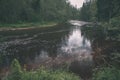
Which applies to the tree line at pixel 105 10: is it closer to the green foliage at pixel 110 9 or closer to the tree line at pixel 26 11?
the green foliage at pixel 110 9

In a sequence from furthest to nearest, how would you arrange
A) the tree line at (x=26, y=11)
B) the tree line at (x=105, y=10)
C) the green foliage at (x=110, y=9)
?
the tree line at (x=26, y=11), the tree line at (x=105, y=10), the green foliage at (x=110, y=9)

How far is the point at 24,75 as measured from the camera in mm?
10344

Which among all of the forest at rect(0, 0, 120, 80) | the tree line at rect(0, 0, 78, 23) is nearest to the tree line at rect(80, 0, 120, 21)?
the forest at rect(0, 0, 120, 80)

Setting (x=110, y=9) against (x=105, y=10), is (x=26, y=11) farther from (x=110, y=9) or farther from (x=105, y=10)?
(x=110, y=9)

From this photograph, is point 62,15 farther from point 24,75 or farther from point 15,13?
point 24,75

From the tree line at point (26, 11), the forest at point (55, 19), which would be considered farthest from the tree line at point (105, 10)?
the tree line at point (26, 11)

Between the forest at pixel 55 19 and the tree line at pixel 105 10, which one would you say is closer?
the forest at pixel 55 19

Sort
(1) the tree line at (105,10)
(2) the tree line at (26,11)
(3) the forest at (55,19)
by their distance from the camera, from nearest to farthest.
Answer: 1. (3) the forest at (55,19)
2. (1) the tree line at (105,10)
3. (2) the tree line at (26,11)

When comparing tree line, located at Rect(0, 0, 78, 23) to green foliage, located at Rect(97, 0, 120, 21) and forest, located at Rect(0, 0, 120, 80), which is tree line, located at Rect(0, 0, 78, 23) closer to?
forest, located at Rect(0, 0, 120, 80)

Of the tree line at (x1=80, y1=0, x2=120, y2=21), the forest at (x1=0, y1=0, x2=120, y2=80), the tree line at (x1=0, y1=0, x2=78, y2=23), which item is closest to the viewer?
the forest at (x1=0, y1=0, x2=120, y2=80)

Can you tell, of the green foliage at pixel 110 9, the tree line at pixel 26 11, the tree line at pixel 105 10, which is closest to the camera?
the green foliage at pixel 110 9

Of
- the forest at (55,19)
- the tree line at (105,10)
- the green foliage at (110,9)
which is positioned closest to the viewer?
the forest at (55,19)

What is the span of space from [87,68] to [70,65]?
1.61m

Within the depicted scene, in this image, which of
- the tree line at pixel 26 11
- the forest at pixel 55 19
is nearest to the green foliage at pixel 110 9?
the forest at pixel 55 19
